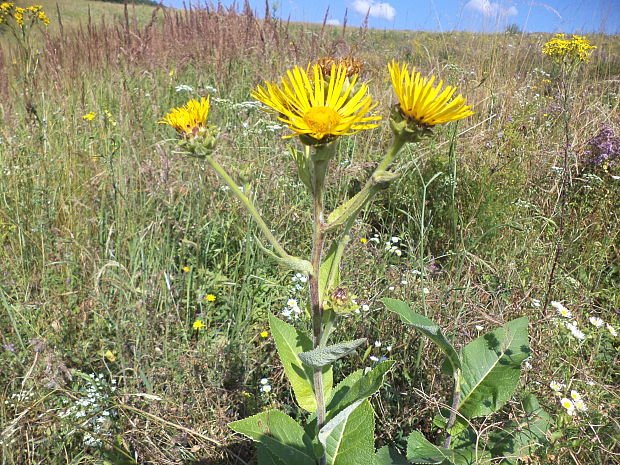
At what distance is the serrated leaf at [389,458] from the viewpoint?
113cm

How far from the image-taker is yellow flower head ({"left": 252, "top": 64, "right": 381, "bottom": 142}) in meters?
0.82

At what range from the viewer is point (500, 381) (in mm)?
1196

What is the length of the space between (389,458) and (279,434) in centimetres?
32

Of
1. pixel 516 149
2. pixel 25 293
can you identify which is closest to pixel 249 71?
pixel 516 149

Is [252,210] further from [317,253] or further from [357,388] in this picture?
[357,388]

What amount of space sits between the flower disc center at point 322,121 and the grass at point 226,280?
28 cm

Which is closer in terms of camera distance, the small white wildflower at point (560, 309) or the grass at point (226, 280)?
the grass at point (226, 280)

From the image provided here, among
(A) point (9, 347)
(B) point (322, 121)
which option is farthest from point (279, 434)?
(A) point (9, 347)

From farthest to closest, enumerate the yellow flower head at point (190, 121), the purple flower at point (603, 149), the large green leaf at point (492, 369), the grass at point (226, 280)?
the purple flower at point (603, 149) → the grass at point (226, 280) → the large green leaf at point (492, 369) → the yellow flower head at point (190, 121)

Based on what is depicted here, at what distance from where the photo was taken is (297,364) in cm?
122

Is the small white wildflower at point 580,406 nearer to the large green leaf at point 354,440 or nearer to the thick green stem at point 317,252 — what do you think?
the large green leaf at point 354,440

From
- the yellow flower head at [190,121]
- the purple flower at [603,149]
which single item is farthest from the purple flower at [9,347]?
the purple flower at [603,149]

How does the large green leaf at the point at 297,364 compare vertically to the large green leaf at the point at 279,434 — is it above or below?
above

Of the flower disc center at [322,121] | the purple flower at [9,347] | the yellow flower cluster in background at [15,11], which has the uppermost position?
the yellow flower cluster in background at [15,11]
